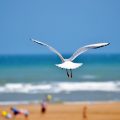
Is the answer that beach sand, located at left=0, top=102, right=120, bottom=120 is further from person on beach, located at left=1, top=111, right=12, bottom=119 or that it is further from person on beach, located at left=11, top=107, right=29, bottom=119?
person on beach, located at left=1, top=111, right=12, bottom=119

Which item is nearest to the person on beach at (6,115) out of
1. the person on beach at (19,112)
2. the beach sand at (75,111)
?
the person on beach at (19,112)

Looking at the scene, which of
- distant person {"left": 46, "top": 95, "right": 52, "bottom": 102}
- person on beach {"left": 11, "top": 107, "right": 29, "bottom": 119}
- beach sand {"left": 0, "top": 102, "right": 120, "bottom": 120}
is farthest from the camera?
distant person {"left": 46, "top": 95, "right": 52, "bottom": 102}

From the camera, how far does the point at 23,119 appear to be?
25.7 meters

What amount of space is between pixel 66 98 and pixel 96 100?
6.17 feet

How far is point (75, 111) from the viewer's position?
2808 cm

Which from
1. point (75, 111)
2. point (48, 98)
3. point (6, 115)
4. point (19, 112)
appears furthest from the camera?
point (48, 98)

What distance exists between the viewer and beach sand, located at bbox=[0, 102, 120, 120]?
26345mm

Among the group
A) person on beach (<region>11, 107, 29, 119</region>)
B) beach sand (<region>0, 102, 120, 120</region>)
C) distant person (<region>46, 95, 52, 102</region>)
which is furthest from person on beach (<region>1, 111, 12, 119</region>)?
distant person (<region>46, 95, 52, 102</region>)

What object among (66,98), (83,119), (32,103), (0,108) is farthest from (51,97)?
(83,119)

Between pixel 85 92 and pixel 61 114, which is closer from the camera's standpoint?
pixel 61 114

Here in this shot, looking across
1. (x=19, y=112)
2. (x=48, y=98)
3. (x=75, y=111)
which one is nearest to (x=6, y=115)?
(x=19, y=112)

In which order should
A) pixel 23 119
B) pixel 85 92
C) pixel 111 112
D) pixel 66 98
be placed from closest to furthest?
pixel 23 119
pixel 111 112
pixel 66 98
pixel 85 92

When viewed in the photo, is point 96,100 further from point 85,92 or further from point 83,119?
point 83,119

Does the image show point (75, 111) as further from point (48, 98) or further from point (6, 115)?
point (48, 98)
